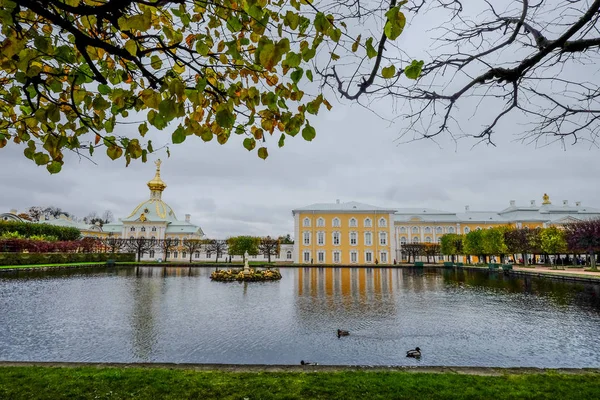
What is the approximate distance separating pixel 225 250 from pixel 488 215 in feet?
136

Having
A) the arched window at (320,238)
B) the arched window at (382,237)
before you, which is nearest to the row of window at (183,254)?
the arched window at (320,238)

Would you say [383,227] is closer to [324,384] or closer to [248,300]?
[248,300]

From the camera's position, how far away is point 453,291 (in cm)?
1747

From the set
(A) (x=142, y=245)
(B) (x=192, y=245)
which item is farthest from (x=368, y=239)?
(A) (x=142, y=245)

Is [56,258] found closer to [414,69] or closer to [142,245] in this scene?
[142,245]

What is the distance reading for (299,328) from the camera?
30.6ft

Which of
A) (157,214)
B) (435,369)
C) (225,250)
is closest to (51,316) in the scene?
(435,369)

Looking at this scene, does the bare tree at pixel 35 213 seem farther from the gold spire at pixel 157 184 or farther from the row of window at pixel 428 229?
the row of window at pixel 428 229

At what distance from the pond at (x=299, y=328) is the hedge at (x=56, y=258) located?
16960 mm

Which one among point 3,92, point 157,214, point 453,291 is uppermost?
point 157,214

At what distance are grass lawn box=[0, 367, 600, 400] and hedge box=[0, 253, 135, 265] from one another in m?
30.9

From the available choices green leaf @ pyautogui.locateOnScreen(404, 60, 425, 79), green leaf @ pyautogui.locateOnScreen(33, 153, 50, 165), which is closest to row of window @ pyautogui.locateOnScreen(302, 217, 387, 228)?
green leaf @ pyautogui.locateOnScreen(33, 153, 50, 165)

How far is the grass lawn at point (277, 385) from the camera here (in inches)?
160

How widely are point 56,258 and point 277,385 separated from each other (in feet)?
125
